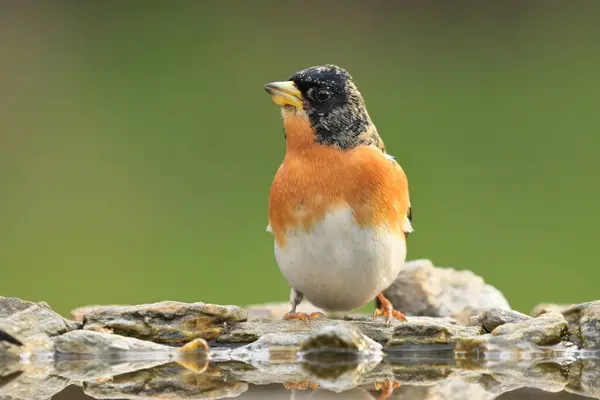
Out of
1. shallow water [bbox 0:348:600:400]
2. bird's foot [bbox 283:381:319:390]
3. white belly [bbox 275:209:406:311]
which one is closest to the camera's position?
shallow water [bbox 0:348:600:400]

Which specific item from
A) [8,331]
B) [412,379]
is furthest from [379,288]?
[8,331]

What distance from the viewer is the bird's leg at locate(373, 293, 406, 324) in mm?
4731

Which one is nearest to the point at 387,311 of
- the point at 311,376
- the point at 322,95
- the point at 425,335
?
the point at 425,335

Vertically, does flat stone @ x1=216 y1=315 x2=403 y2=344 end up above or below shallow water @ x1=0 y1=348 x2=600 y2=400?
above

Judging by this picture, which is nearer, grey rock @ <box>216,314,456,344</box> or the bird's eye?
grey rock @ <box>216,314,456,344</box>

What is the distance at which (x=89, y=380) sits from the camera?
346 centimetres

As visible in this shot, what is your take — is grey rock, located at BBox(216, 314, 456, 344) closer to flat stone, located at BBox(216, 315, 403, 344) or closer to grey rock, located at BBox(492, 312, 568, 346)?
flat stone, located at BBox(216, 315, 403, 344)

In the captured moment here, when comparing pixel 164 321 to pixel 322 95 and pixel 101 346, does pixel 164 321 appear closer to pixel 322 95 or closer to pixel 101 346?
pixel 101 346

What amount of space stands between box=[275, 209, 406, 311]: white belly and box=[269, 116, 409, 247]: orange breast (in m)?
0.04

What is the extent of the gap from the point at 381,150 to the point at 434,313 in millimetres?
1065

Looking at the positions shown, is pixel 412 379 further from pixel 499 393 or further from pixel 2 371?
pixel 2 371

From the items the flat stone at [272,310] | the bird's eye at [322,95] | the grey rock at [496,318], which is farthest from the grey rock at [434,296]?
the bird's eye at [322,95]

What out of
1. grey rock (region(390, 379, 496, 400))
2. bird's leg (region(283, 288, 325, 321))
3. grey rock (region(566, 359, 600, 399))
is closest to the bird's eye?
bird's leg (region(283, 288, 325, 321))

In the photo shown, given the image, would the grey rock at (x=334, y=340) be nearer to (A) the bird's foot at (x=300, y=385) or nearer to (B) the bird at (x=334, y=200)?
(A) the bird's foot at (x=300, y=385)
